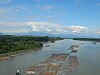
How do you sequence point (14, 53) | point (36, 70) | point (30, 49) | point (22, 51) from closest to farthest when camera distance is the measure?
point (36, 70)
point (14, 53)
point (22, 51)
point (30, 49)

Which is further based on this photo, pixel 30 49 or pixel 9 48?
pixel 30 49

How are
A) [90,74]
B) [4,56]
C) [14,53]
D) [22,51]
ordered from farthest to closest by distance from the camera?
[22,51]
[14,53]
[4,56]
[90,74]

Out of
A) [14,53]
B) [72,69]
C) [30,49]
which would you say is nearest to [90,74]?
[72,69]

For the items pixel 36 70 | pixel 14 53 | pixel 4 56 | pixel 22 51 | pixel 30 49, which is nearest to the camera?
pixel 36 70

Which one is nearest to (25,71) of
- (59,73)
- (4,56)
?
(59,73)

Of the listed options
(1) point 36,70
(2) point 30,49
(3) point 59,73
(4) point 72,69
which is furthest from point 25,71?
(2) point 30,49

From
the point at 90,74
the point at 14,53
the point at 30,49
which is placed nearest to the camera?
the point at 90,74

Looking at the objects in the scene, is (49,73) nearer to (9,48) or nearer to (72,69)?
(72,69)

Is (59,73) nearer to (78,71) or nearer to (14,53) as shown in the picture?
(78,71)

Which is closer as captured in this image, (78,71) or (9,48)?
(78,71)
